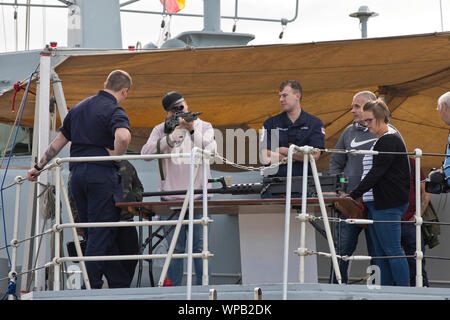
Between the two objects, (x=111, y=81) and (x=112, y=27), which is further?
(x=112, y=27)

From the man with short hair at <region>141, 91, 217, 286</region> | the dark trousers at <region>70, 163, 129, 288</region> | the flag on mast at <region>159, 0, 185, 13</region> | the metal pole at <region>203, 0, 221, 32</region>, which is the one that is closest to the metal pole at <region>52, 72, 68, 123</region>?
the man with short hair at <region>141, 91, 217, 286</region>

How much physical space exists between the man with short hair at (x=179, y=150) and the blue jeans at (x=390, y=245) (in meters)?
1.43

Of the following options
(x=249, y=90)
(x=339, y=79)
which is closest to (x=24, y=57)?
(x=249, y=90)

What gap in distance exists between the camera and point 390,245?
248 inches

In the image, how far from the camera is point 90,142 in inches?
262

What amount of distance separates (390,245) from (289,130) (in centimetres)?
139

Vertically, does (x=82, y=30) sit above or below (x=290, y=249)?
above

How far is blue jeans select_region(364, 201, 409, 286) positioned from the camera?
247 inches

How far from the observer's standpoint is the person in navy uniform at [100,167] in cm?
648

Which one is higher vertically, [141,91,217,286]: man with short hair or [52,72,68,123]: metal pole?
[52,72,68,123]: metal pole

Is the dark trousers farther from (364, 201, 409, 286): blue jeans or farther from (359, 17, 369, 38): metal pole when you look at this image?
(359, 17, 369, 38): metal pole

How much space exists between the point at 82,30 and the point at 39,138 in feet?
14.2

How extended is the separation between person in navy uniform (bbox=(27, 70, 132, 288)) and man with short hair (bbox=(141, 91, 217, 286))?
42 centimetres

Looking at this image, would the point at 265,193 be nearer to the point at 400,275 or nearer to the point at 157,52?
the point at 400,275
